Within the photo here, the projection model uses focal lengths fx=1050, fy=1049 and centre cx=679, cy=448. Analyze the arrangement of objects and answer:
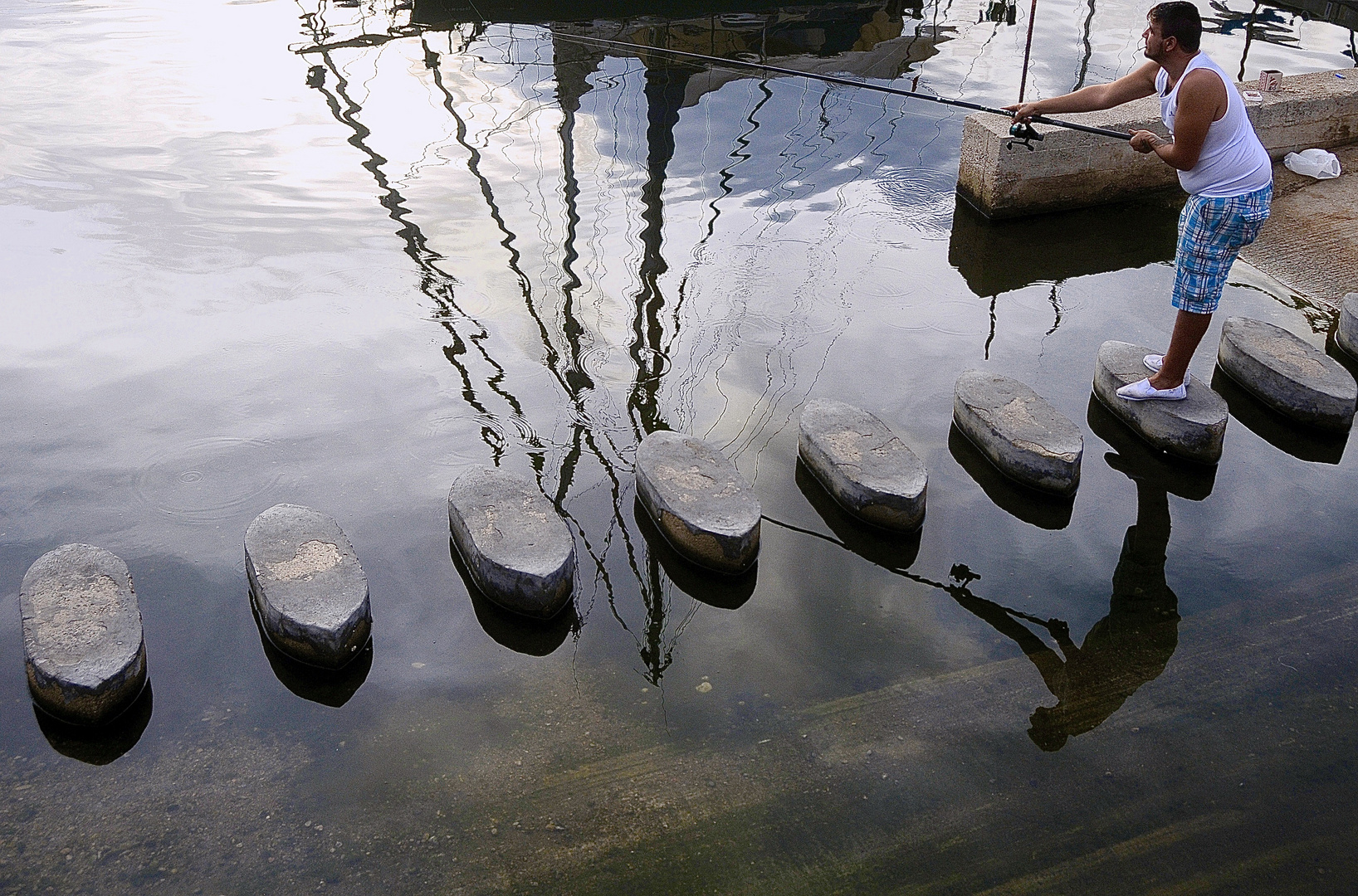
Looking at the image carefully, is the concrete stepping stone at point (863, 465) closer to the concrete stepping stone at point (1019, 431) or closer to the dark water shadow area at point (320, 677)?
the concrete stepping stone at point (1019, 431)

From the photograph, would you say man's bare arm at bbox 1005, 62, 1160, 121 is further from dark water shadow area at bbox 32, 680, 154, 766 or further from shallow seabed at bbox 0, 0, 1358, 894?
dark water shadow area at bbox 32, 680, 154, 766

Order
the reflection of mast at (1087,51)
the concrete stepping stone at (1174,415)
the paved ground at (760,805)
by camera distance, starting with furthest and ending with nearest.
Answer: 1. the reflection of mast at (1087,51)
2. the concrete stepping stone at (1174,415)
3. the paved ground at (760,805)

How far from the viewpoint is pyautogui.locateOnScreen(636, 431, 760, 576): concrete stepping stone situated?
410 centimetres

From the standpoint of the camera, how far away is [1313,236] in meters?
6.87

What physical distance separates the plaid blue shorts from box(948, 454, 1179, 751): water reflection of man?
1104 millimetres

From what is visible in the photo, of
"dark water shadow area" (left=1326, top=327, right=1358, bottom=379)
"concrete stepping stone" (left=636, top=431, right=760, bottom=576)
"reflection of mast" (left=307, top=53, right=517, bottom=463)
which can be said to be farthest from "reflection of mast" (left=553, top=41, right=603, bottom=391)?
"dark water shadow area" (left=1326, top=327, right=1358, bottom=379)

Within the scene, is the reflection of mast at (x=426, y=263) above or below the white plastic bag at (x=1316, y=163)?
below

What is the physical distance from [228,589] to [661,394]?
2243mm

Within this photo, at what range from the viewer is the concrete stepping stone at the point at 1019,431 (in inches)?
179

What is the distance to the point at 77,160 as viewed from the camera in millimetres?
7961

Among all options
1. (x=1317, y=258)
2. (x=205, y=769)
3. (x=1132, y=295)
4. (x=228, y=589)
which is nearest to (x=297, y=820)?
(x=205, y=769)

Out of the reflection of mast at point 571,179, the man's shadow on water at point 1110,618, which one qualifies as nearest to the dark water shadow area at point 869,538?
the man's shadow on water at point 1110,618

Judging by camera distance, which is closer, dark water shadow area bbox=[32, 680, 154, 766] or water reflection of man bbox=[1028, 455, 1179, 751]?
dark water shadow area bbox=[32, 680, 154, 766]

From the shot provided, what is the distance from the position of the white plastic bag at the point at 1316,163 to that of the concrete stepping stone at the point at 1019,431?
3.99 m
